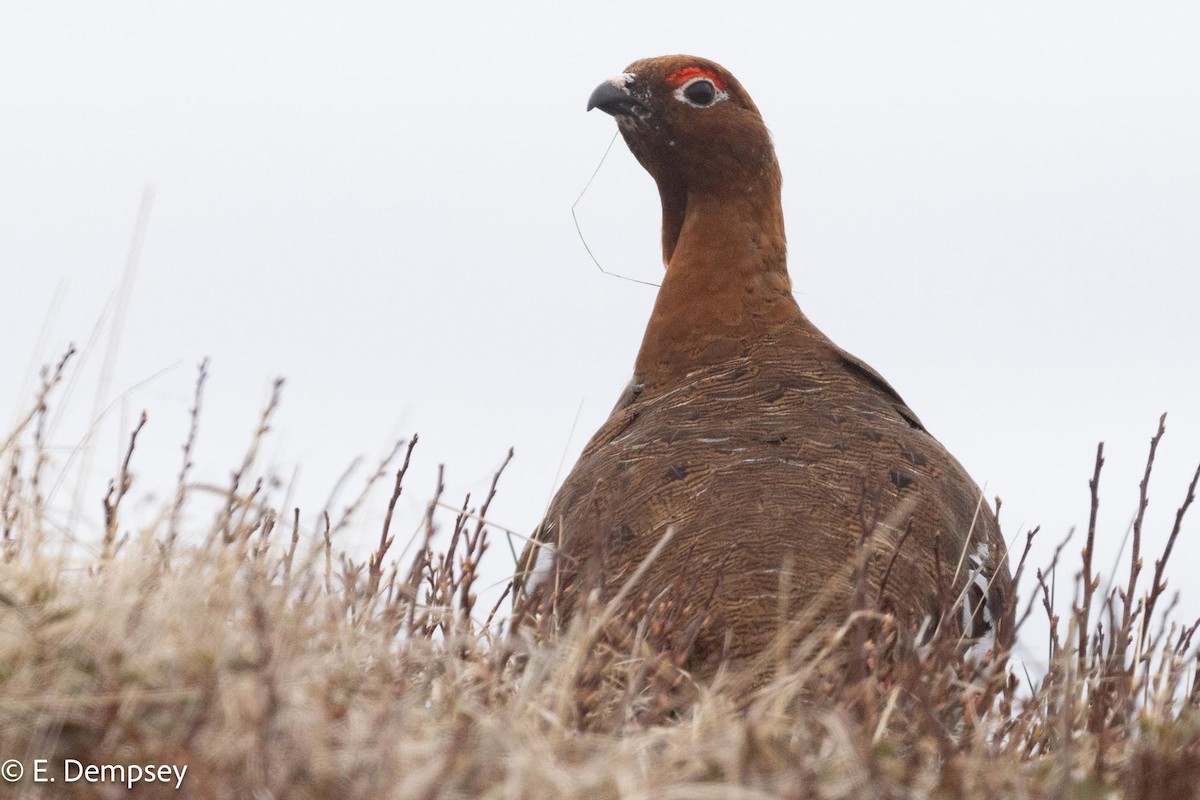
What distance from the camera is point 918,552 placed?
4.84 meters

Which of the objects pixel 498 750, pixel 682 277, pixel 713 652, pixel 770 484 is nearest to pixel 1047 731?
pixel 713 652

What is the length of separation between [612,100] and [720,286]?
3.47 feet

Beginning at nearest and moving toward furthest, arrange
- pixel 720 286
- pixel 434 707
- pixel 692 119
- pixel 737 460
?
pixel 434 707 → pixel 737 460 → pixel 720 286 → pixel 692 119

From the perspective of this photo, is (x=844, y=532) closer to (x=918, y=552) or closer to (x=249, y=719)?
(x=918, y=552)

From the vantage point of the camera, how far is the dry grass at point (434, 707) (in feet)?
8.41

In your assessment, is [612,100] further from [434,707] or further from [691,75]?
[434,707]

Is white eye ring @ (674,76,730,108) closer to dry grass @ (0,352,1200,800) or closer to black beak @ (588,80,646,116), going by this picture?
black beak @ (588,80,646,116)

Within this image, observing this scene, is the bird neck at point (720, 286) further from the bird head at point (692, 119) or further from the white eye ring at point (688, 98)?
the white eye ring at point (688, 98)

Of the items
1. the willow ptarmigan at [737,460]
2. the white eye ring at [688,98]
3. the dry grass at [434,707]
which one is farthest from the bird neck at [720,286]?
the dry grass at [434,707]

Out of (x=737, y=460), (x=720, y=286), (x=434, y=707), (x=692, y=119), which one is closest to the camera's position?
(x=434, y=707)

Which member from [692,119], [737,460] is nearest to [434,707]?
[737,460]

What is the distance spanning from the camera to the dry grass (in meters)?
2.56

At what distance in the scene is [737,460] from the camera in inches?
202

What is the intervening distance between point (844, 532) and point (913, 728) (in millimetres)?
1370
